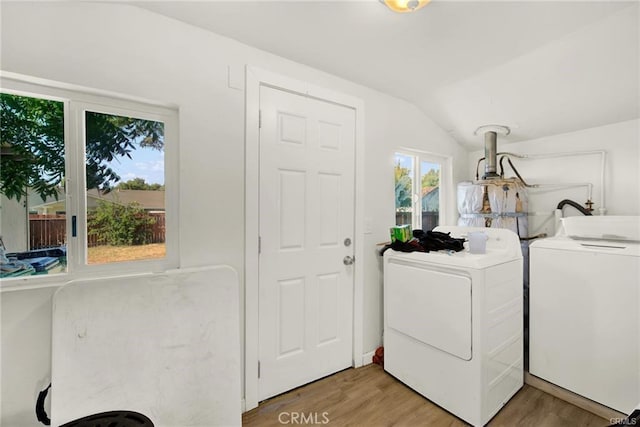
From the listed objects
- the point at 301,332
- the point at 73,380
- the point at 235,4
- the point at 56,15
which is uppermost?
the point at 235,4

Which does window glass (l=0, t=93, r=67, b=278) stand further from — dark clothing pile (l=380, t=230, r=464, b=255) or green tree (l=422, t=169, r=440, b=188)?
green tree (l=422, t=169, r=440, b=188)

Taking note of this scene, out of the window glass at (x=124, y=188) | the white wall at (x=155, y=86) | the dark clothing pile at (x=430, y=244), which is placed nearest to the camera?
the white wall at (x=155, y=86)

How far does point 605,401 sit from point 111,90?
3388 millimetres

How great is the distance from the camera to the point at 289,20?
1.56 metres

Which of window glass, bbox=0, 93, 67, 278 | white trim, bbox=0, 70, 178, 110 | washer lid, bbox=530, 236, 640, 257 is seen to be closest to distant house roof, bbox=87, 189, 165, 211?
window glass, bbox=0, 93, 67, 278

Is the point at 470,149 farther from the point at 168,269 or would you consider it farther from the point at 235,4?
the point at 168,269

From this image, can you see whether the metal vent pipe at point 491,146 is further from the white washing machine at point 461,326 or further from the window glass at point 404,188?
the white washing machine at point 461,326

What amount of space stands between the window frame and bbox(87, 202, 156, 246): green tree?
1993 millimetres

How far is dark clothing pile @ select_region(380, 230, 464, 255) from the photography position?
199 centimetres

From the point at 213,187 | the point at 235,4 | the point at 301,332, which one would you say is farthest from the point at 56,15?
the point at 301,332

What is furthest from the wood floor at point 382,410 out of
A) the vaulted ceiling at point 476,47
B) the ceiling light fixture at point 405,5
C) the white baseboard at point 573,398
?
the ceiling light fixture at point 405,5

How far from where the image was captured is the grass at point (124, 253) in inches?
57.5

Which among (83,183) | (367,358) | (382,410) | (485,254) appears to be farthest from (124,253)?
(485,254)

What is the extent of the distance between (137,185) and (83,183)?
0.77 ft
